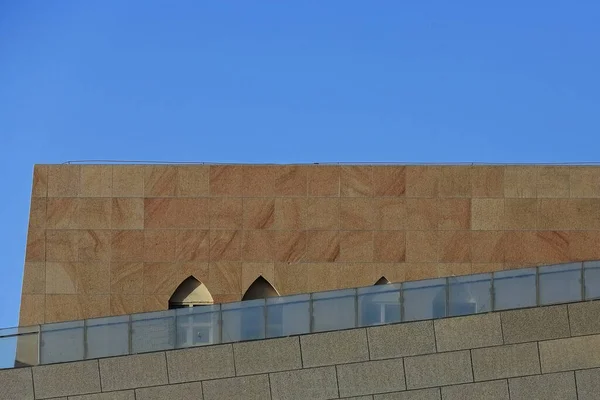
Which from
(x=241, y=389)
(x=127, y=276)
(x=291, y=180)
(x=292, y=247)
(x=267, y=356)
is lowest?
(x=241, y=389)

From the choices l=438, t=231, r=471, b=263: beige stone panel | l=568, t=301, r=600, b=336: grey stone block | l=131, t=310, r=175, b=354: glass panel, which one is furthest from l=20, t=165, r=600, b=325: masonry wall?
l=568, t=301, r=600, b=336: grey stone block

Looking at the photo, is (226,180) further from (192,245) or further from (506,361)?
(506,361)

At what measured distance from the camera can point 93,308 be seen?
159 ft

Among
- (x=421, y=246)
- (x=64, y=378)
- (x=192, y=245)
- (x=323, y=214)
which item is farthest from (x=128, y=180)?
(x=64, y=378)

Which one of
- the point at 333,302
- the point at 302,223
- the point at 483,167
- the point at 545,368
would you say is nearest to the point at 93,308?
the point at 302,223

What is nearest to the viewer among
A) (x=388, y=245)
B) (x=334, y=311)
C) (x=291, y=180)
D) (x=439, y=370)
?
(x=439, y=370)

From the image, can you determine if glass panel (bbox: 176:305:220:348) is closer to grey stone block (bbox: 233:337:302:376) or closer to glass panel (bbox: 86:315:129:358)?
grey stone block (bbox: 233:337:302:376)

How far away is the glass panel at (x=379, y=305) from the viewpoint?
3275 cm

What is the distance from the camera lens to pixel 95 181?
49.3 metres

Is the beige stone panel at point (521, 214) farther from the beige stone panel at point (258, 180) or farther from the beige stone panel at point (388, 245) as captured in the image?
the beige stone panel at point (258, 180)

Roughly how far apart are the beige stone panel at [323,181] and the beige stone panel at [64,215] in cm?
818

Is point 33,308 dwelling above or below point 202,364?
above

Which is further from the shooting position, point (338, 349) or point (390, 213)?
point (390, 213)

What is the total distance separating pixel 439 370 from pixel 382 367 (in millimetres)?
1302
